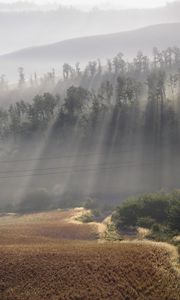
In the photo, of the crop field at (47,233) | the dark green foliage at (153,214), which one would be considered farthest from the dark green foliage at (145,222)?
the crop field at (47,233)

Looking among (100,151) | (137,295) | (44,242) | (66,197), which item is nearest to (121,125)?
(100,151)

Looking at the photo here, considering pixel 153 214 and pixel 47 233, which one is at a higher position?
pixel 47 233

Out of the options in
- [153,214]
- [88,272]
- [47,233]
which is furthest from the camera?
[153,214]

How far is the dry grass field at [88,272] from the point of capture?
3538 centimetres

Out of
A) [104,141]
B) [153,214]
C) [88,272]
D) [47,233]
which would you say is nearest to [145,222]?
[153,214]

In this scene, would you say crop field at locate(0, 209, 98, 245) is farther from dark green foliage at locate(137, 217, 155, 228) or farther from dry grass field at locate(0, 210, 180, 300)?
dark green foliage at locate(137, 217, 155, 228)

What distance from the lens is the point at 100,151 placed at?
152500 millimetres

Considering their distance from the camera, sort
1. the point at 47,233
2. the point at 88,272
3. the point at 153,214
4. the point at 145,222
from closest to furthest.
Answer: the point at 88,272
the point at 47,233
the point at 145,222
the point at 153,214

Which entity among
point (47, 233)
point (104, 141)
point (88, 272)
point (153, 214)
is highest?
point (88, 272)

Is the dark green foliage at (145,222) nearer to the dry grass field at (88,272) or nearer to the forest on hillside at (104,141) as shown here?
the dry grass field at (88,272)

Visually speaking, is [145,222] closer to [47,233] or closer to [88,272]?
[47,233]

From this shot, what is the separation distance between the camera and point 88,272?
123ft

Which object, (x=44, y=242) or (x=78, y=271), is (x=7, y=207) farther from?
(x=78, y=271)

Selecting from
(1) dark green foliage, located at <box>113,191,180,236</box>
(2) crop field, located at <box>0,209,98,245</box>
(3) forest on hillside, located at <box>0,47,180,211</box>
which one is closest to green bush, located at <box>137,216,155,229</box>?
(1) dark green foliage, located at <box>113,191,180,236</box>
